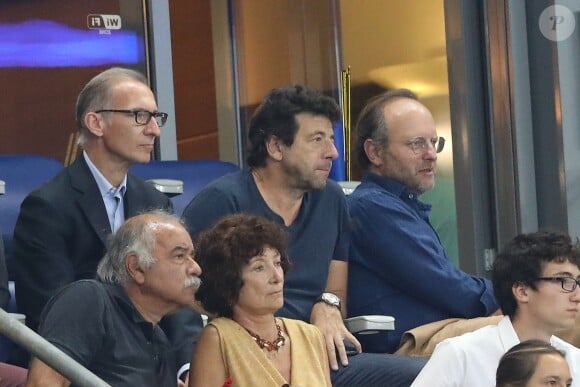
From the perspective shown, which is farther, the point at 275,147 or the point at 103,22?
the point at 103,22

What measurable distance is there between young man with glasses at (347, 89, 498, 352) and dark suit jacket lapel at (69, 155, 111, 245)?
91cm

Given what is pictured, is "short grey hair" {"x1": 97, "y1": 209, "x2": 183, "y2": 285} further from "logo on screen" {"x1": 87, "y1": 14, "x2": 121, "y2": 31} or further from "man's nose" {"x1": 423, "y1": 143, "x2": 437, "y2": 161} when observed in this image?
"logo on screen" {"x1": 87, "y1": 14, "x2": 121, "y2": 31}

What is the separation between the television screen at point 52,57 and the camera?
6.48 metres

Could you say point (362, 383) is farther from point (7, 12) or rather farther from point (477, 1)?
point (477, 1)

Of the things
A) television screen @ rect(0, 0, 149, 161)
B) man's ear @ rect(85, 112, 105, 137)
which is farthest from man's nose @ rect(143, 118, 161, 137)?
television screen @ rect(0, 0, 149, 161)

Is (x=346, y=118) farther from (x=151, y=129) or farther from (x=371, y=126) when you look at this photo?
(x=151, y=129)

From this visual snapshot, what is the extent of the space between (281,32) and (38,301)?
3.61 metres

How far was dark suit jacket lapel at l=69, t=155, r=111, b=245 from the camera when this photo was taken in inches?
170

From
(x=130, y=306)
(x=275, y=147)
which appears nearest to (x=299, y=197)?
(x=275, y=147)

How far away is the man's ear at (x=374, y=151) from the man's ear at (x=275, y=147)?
1.54 ft

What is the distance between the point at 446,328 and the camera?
4527mm

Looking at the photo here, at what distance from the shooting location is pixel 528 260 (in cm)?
440

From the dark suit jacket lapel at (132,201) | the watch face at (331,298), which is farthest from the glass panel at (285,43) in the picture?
the watch face at (331,298)

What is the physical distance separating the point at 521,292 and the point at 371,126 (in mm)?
954
